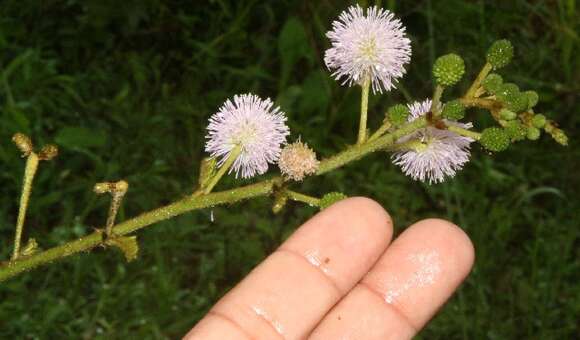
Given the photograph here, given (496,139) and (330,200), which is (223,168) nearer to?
(330,200)

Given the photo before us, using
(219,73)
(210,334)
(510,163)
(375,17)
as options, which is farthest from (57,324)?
(510,163)

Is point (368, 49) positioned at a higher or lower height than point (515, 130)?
higher

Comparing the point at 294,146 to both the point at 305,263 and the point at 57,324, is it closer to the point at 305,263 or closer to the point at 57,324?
the point at 305,263

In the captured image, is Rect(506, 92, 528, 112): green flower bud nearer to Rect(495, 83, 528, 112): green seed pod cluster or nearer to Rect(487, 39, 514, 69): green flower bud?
Rect(495, 83, 528, 112): green seed pod cluster

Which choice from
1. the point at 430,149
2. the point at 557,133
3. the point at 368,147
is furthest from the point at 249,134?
the point at 557,133

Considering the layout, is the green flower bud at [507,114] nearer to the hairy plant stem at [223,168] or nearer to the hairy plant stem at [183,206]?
the hairy plant stem at [183,206]

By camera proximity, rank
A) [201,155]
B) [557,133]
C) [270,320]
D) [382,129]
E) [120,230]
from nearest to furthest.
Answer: [557,133], [120,230], [382,129], [270,320], [201,155]

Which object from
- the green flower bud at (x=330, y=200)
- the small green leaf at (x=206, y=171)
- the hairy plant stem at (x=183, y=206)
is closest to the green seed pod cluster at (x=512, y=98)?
the hairy plant stem at (x=183, y=206)

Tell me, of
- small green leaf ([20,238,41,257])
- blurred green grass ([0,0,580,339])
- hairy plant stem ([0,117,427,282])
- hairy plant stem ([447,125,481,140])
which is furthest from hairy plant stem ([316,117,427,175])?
blurred green grass ([0,0,580,339])
